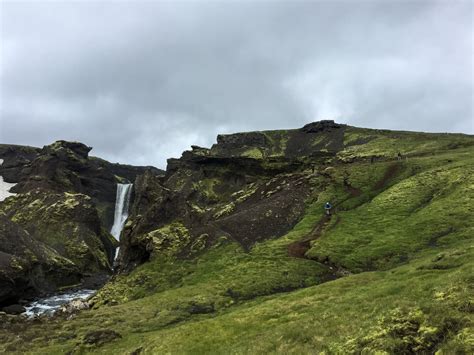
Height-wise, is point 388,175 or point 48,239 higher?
point 388,175

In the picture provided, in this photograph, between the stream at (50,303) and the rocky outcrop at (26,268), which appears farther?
the rocky outcrop at (26,268)

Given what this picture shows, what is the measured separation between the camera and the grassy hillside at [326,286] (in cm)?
2586

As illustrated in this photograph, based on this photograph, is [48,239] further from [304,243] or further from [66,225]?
[304,243]

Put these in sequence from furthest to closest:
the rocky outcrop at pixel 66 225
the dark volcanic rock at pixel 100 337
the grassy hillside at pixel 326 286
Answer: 1. the rocky outcrop at pixel 66 225
2. the dark volcanic rock at pixel 100 337
3. the grassy hillside at pixel 326 286

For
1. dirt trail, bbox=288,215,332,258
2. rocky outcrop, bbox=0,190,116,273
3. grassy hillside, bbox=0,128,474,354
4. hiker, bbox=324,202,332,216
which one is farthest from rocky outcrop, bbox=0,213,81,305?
hiker, bbox=324,202,332,216

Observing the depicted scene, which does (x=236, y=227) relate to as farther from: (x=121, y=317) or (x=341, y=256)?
(x=121, y=317)

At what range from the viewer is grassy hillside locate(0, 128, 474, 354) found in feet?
84.8

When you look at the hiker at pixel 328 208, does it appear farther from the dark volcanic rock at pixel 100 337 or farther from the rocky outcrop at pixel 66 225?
the rocky outcrop at pixel 66 225

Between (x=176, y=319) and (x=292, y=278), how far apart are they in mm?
20088

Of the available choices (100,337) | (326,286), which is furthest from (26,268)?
(326,286)

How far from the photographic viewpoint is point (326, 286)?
49031 mm

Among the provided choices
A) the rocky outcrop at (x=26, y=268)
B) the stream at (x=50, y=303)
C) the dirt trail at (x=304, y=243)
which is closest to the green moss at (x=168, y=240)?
the stream at (x=50, y=303)

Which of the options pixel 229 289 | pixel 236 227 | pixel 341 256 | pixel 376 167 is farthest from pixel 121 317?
pixel 376 167

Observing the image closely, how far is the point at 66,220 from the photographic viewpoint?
142 metres
